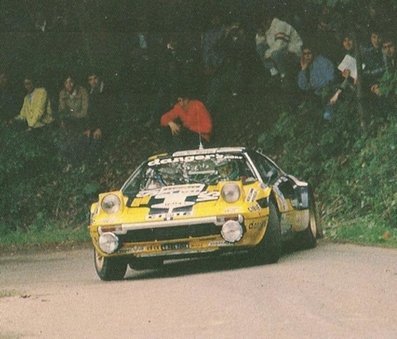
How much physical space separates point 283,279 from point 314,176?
10086 millimetres

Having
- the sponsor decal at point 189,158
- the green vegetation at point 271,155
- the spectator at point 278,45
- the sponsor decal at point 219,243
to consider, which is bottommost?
the green vegetation at point 271,155

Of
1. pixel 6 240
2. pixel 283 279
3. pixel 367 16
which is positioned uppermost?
pixel 367 16

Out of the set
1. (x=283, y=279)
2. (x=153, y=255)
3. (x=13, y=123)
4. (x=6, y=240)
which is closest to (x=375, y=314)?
(x=283, y=279)

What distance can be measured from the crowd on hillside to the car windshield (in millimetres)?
6333

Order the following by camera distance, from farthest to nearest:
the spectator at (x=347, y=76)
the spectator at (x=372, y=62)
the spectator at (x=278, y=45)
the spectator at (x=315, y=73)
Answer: the spectator at (x=278, y=45) → the spectator at (x=315, y=73) → the spectator at (x=347, y=76) → the spectator at (x=372, y=62)

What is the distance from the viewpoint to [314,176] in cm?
2411

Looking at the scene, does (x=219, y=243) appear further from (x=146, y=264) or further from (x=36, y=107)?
(x=36, y=107)

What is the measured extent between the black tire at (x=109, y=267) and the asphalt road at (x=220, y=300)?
0.21 metres

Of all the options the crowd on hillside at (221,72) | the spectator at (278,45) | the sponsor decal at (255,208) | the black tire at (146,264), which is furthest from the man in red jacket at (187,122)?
the sponsor decal at (255,208)

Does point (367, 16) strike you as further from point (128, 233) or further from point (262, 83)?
point (128, 233)

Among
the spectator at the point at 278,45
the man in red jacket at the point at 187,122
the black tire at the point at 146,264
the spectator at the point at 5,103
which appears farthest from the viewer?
the spectator at the point at 5,103

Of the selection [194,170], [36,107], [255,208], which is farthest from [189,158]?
[36,107]

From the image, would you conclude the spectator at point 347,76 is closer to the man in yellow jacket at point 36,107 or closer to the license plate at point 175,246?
the man in yellow jacket at point 36,107

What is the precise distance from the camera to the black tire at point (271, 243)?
15789 mm
